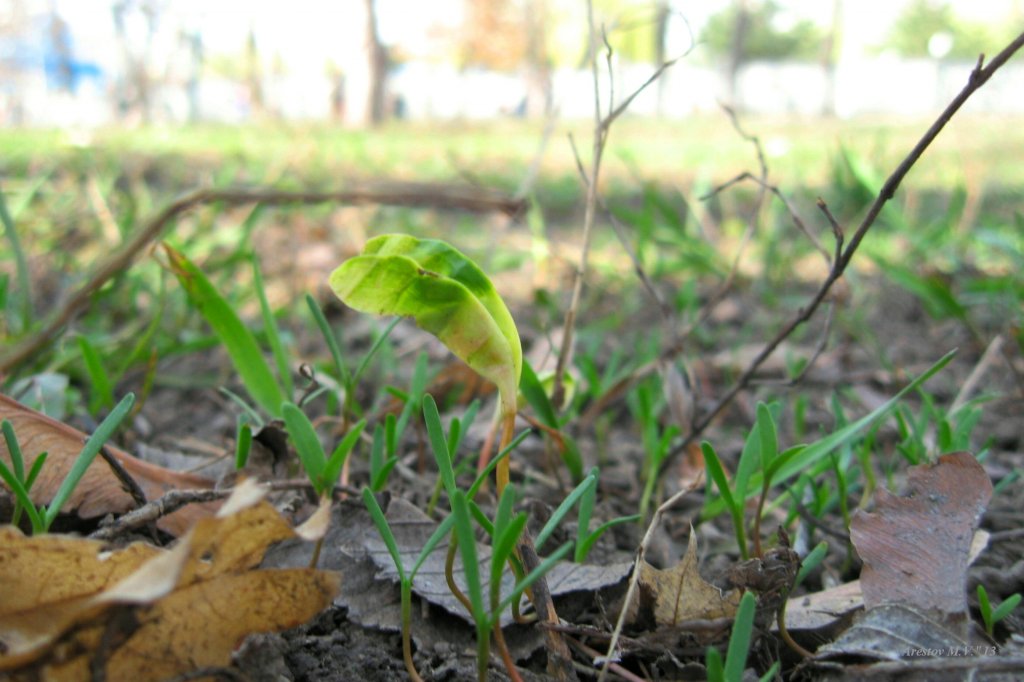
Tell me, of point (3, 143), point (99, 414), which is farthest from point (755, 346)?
point (3, 143)

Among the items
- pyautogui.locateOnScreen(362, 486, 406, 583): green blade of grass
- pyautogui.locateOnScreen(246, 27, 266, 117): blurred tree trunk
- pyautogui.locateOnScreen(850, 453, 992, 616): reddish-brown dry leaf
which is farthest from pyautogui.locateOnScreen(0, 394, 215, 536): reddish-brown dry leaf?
pyautogui.locateOnScreen(246, 27, 266, 117): blurred tree trunk

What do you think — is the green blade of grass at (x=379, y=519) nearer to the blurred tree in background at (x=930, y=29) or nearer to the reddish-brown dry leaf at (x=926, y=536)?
the reddish-brown dry leaf at (x=926, y=536)

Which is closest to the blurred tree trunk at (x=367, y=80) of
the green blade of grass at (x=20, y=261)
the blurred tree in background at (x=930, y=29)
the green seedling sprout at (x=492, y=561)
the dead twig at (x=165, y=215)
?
the green blade of grass at (x=20, y=261)

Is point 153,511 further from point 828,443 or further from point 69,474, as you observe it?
point 828,443

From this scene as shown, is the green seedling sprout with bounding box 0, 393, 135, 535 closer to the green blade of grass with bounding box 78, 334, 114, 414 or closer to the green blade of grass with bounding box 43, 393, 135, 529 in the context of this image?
the green blade of grass with bounding box 43, 393, 135, 529

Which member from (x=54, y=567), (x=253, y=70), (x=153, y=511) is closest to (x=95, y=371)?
(x=153, y=511)

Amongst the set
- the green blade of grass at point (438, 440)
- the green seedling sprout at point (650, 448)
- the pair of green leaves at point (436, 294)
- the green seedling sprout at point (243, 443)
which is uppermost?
the pair of green leaves at point (436, 294)
